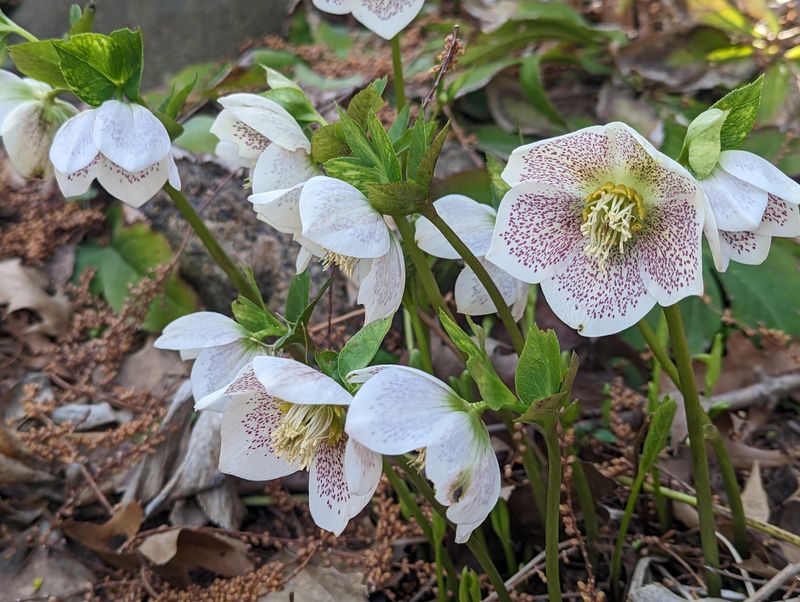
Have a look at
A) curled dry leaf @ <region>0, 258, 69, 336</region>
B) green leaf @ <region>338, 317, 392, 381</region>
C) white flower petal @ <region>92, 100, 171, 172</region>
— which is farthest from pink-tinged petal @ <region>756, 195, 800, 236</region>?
curled dry leaf @ <region>0, 258, 69, 336</region>

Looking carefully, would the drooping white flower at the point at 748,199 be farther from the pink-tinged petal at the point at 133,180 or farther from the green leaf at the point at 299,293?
the pink-tinged petal at the point at 133,180

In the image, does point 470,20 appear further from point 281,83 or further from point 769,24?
point 281,83

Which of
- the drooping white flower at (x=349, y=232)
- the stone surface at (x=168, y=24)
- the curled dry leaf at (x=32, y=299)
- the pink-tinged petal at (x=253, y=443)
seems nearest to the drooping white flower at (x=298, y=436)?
the pink-tinged petal at (x=253, y=443)

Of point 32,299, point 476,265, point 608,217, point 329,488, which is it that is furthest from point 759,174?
point 32,299

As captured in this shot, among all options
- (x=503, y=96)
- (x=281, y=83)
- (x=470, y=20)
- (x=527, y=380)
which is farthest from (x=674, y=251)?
(x=470, y=20)

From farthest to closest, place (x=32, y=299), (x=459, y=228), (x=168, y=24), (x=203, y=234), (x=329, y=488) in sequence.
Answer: (x=168, y=24)
(x=32, y=299)
(x=203, y=234)
(x=459, y=228)
(x=329, y=488)

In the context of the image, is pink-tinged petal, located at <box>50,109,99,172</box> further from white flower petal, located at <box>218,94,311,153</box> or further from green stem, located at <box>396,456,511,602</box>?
green stem, located at <box>396,456,511,602</box>

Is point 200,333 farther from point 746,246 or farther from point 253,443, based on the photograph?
point 746,246
